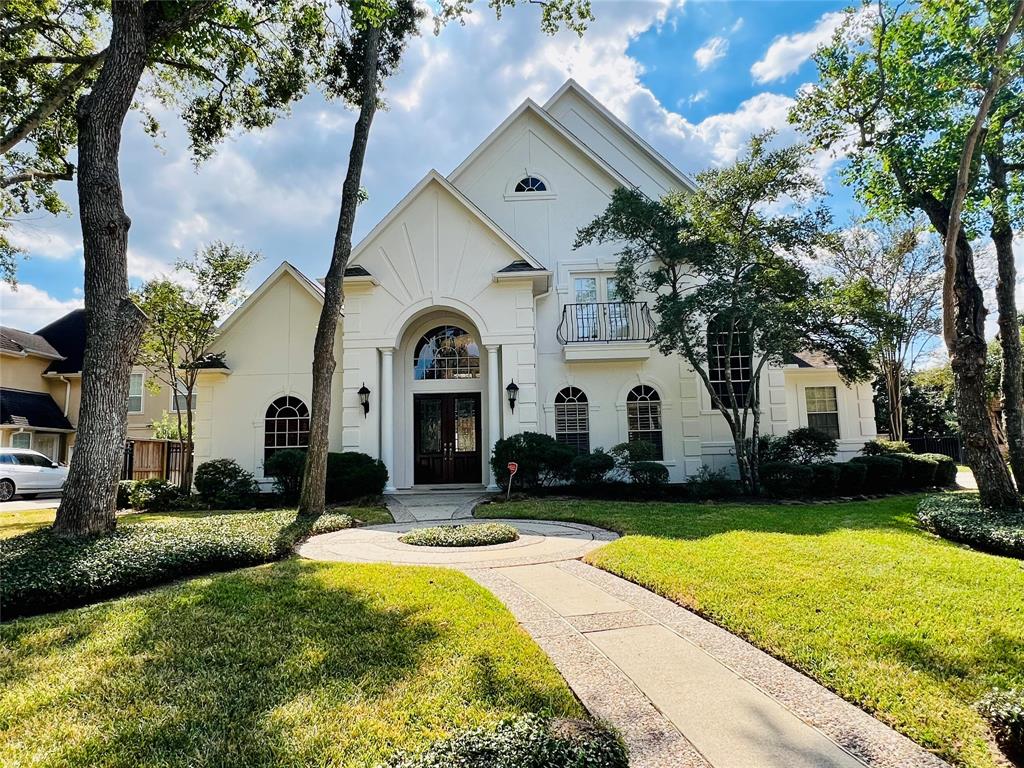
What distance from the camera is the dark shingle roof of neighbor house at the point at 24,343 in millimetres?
21078

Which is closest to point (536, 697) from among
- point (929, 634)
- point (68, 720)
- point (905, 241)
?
point (68, 720)

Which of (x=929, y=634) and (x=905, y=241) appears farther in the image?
(x=905, y=241)

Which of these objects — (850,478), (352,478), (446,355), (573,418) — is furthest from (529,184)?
(850,478)

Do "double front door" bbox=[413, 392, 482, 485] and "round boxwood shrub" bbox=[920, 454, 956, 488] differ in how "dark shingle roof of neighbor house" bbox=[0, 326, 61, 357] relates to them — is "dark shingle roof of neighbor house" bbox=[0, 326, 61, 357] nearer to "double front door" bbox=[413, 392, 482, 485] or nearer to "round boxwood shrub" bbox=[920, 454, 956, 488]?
"double front door" bbox=[413, 392, 482, 485]

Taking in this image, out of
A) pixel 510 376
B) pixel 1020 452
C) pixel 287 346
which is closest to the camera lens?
pixel 1020 452

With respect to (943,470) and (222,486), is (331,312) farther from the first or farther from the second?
(943,470)

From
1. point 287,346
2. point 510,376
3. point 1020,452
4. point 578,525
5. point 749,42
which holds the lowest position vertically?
point 578,525

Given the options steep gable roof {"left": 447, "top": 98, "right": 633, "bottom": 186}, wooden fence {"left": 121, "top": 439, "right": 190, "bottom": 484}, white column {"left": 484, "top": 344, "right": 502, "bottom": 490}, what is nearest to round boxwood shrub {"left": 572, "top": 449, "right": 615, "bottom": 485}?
white column {"left": 484, "top": 344, "right": 502, "bottom": 490}

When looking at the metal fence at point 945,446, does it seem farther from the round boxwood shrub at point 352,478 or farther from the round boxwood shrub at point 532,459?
the round boxwood shrub at point 352,478

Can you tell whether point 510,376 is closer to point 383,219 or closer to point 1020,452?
point 383,219

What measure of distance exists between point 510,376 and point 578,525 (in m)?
5.58

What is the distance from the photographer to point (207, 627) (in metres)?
4.13

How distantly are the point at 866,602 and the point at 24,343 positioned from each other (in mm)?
29736

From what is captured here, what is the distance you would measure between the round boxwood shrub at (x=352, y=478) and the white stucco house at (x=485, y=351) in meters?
1.09
